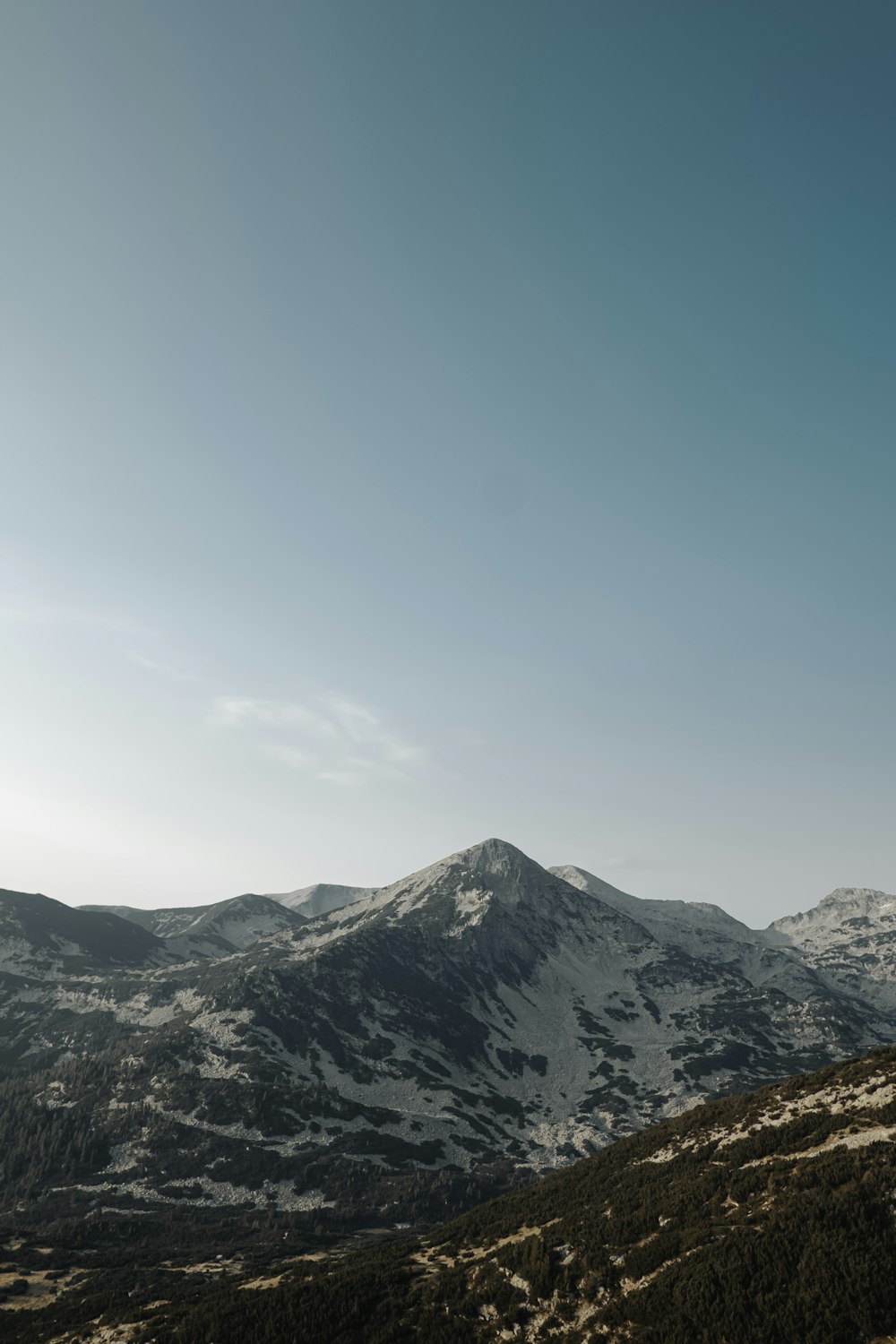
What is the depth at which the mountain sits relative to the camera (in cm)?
2562

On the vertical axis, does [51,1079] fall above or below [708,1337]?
below

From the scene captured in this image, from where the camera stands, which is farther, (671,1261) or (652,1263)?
(652,1263)

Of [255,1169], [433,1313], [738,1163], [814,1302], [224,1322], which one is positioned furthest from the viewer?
[255,1169]

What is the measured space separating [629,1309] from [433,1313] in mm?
11082

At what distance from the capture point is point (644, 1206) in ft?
126

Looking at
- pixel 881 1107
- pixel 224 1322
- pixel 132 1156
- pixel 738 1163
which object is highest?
pixel 881 1107

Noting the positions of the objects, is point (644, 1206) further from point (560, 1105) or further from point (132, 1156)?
point (560, 1105)

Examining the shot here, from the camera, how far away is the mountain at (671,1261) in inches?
1009

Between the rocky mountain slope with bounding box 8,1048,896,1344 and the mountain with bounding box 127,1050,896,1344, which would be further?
the rocky mountain slope with bounding box 8,1048,896,1344

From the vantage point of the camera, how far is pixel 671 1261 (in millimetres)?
31141

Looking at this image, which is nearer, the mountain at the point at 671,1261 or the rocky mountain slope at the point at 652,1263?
the mountain at the point at 671,1261

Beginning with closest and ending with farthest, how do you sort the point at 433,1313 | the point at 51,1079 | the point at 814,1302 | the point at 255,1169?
the point at 814,1302 < the point at 433,1313 < the point at 255,1169 < the point at 51,1079

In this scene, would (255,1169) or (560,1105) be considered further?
(560,1105)

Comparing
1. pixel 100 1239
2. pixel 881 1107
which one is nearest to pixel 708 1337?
pixel 881 1107
